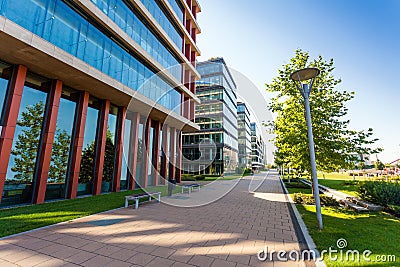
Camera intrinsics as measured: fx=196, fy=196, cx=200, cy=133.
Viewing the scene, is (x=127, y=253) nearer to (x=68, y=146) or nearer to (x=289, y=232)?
(x=289, y=232)

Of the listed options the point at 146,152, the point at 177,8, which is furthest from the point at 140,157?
the point at 177,8

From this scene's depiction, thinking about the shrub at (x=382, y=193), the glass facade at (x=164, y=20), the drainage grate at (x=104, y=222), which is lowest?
the drainage grate at (x=104, y=222)

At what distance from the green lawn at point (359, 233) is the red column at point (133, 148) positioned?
1310 cm

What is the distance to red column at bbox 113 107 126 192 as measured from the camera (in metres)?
15.3

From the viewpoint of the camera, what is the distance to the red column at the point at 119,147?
15.3 meters

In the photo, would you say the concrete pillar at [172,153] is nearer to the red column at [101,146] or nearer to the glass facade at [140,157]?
the glass facade at [140,157]

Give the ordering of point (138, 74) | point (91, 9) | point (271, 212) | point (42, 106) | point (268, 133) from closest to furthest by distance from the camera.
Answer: point (271, 212), point (42, 106), point (91, 9), point (268, 133), point (138, 74)

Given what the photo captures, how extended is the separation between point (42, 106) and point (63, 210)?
617 centimetres

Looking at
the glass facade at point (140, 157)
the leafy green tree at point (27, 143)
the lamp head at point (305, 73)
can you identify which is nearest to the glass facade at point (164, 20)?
the glass facade at point (140, 157)

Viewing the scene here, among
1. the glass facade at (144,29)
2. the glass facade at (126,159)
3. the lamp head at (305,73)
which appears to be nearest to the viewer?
the lamp head at (305,73)

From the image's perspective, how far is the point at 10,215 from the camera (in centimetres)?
718

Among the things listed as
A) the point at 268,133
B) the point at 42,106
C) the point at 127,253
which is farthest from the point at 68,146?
the point at 268,133

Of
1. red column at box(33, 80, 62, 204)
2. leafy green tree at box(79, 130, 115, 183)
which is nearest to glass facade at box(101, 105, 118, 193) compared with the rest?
leafy green tree at box(79, 130, 115, 183)

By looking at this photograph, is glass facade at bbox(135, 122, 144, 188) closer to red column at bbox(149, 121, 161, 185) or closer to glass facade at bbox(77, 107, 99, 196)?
red column at bbox(149, 121, 161, 185)
